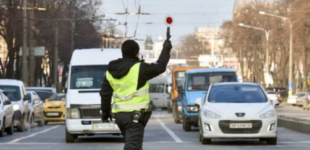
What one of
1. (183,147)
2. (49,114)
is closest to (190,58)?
(49,114)

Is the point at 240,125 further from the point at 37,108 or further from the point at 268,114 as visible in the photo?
the point at 37,108

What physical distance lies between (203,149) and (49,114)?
74.5 feet

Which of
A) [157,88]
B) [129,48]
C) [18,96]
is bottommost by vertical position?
[157,88]

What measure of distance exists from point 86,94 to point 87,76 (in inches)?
42.9

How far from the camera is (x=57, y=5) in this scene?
2795 inches

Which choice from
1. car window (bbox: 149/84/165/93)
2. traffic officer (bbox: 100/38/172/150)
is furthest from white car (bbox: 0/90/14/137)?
car window (bbox: 149/84/165/93)

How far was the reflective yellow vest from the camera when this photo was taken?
10.5 meters

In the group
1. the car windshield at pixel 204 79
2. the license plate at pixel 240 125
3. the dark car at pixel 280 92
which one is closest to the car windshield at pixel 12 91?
the car windshield at pixel 204 79

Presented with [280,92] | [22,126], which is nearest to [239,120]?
[22,126]

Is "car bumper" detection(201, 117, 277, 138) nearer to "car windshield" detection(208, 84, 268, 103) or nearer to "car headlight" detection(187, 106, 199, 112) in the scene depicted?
"car windshield" detection(208, 84, 268, 103)

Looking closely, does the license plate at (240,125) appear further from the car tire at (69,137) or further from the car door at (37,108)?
the car door at (37,108)

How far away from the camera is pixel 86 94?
22531 mm

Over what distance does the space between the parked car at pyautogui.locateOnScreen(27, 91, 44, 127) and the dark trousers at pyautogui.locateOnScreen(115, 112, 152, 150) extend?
24001mm

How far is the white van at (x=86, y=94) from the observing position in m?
22.1
